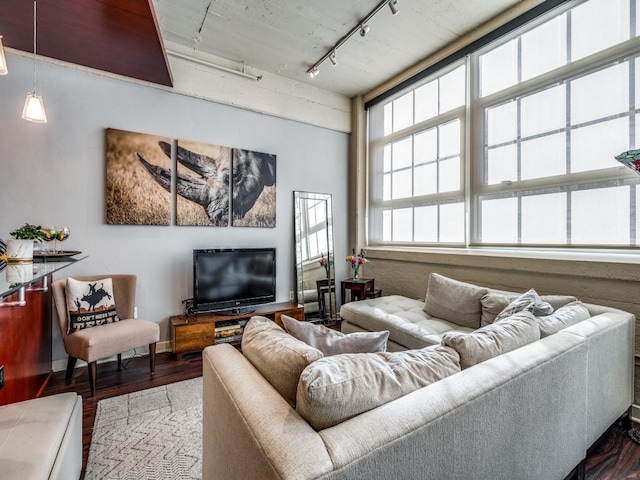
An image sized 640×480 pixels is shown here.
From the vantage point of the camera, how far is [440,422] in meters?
0.89

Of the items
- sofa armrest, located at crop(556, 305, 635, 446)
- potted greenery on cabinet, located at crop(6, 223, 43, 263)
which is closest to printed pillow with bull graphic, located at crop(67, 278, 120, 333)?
potted greenery on cabinet, located at crop(6, 223, 43, 263)

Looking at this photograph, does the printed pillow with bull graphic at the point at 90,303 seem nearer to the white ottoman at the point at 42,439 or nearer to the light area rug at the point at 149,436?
the light area rug at the point at 149,436

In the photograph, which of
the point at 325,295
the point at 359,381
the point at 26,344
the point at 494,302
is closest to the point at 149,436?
the point at 26,344

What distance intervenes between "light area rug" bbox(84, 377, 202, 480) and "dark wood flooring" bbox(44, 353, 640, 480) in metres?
0.09

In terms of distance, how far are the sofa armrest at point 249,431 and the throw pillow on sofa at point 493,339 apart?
2.40 ft

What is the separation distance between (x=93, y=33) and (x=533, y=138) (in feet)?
12.5

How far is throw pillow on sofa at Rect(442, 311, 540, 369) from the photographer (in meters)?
1.21

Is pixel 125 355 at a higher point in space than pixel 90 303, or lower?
lower

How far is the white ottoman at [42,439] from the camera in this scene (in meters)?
1.00

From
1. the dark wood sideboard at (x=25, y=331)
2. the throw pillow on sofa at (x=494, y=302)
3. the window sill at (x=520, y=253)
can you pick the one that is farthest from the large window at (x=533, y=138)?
the dark wood sideboard at (x=25, y=331)

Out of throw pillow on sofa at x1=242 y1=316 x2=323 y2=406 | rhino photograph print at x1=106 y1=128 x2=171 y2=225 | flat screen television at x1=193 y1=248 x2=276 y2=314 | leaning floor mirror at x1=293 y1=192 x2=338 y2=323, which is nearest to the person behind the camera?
throw pillow on sofa at x1=242 y1=316 x2=323 y2=406

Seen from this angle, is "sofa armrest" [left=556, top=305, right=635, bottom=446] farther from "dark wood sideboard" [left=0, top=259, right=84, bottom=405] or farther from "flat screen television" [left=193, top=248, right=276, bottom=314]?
"flat screen television" [left=193, top=248, right=276, bottom=314]

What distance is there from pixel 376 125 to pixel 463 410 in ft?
13.6

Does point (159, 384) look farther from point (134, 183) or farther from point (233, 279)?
point (134, 183)
